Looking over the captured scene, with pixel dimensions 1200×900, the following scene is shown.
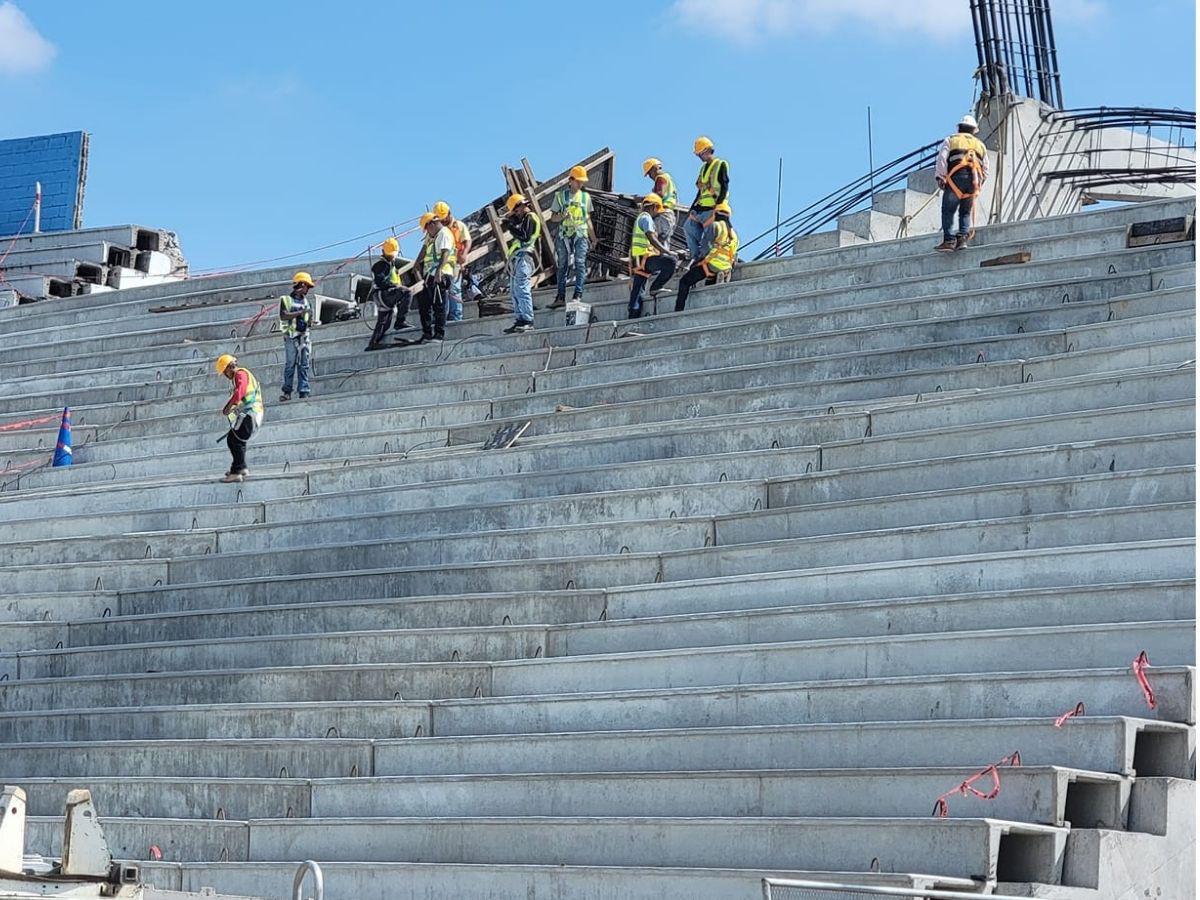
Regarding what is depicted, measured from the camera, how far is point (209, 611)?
15.2 meters

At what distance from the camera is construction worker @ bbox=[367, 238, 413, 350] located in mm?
21375

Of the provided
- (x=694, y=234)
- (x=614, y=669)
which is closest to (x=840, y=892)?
(x=614, y=669)

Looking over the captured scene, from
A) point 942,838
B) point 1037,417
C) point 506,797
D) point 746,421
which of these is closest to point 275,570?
point 746,421

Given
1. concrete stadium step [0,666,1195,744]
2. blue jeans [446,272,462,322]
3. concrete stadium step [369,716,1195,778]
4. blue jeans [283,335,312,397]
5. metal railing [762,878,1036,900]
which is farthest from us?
blue jeans [446,272,462,322]

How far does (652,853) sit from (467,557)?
4.97m

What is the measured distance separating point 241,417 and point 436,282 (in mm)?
3493

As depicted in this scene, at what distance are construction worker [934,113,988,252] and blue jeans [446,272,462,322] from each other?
5.23 metres

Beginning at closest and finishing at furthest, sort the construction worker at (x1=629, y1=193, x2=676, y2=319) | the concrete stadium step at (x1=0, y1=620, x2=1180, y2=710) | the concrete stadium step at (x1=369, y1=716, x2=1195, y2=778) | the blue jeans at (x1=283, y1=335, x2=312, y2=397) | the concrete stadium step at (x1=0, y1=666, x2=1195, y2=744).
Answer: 1. the concrete stadium step at (x1=369, y1=716, x2=1195, y2=778)
2. the concrete stadium step at (x1=0, y1=666, x2=1195, y2=744)
3. the concrete stadium step at (x1=0, y1=620, x2=1180, y2=710)
4. the construction worker at (x1=629, y1=193, x2=676, y2=319)
5. the blue jeans at (x1=283, y1=335, x2=312, y2=397)

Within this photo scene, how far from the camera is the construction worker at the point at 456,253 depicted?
21484 mm

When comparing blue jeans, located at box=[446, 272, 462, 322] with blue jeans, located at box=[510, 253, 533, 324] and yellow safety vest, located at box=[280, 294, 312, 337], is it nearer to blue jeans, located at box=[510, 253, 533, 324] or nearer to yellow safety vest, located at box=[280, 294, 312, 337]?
blue jeans, located at box=[510, 253, 533, 324]

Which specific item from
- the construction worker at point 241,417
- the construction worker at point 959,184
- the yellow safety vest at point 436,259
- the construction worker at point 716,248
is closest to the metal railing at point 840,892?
the construction worker at point 241,417

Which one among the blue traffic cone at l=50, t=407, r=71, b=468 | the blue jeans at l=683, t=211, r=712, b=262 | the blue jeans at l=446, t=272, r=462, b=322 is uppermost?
the blue jeans at l=683, t=211, r=712, b=262

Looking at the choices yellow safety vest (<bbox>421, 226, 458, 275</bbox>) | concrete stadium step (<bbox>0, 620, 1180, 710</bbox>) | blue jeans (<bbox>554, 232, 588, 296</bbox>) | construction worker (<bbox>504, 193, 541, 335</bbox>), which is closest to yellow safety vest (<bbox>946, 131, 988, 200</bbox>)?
blue jeans (<bbox>554, 232, 588, 296</bbox>)

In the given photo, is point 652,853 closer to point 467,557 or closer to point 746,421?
point 467,557
